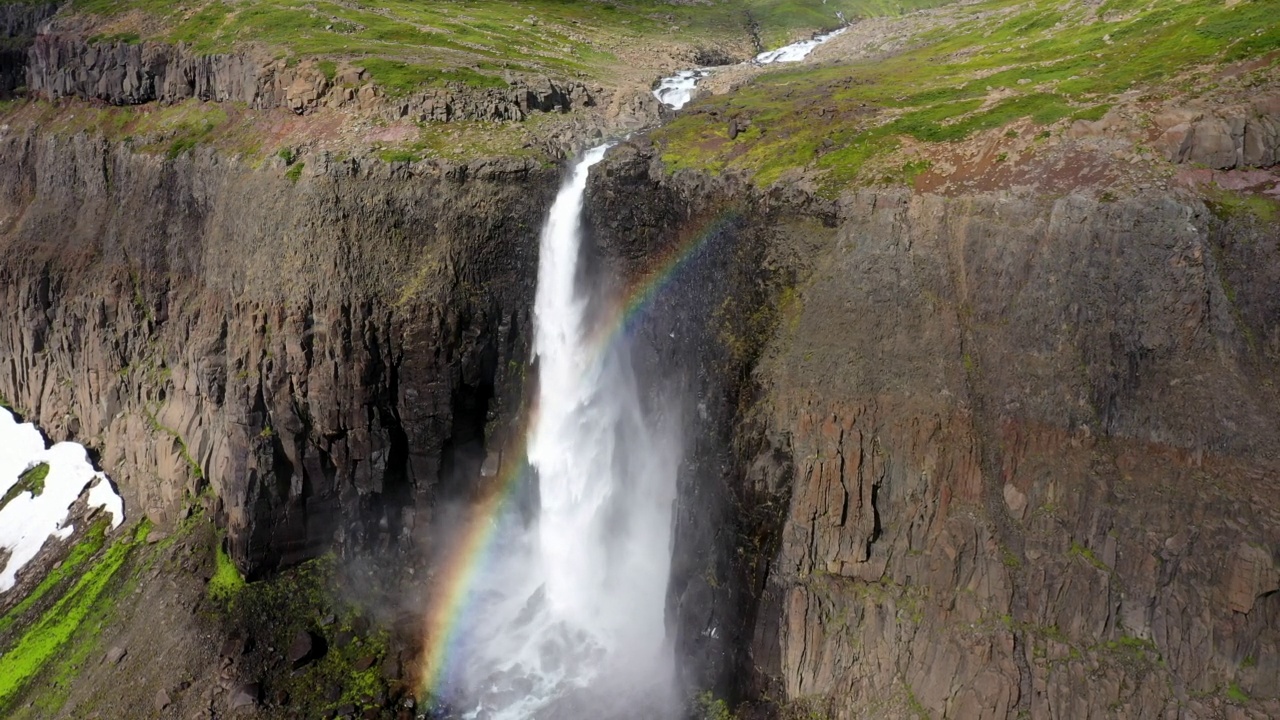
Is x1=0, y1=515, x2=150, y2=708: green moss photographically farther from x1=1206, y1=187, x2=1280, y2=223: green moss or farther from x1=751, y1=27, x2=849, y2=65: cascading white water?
x1=751, y1=27, x2=849, y2=65: cascading white water

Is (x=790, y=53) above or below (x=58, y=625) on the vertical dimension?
above

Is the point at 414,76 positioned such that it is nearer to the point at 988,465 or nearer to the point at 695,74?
the point at 695,74

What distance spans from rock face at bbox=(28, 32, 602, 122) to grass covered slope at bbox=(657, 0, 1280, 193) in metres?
9.87

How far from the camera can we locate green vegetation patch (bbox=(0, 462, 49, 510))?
159ft

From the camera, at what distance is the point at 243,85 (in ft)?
160

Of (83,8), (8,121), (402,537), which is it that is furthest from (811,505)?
(83,8)

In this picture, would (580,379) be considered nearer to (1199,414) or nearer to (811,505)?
(811,505)

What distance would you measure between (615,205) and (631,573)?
56.5 ft

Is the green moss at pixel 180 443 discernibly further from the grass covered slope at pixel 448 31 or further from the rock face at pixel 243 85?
the grass covered slope at pixel 448 31

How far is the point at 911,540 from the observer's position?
2506 centimetres

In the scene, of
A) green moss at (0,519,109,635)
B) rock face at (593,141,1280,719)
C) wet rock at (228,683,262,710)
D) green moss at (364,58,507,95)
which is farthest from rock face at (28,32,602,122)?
wet rock at (228,683,262,710)

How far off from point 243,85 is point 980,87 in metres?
43.1

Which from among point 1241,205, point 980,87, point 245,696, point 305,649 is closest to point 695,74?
point 980,87

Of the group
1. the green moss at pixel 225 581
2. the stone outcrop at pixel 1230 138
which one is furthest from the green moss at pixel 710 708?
the stone outcrop at pixel 1230 138
